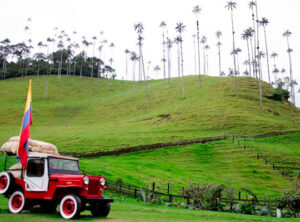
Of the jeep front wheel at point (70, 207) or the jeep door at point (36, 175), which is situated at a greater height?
the jeep door at point (36, 175)

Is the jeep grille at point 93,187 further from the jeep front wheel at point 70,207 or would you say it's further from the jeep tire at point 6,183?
the jeep tire at point 6,183

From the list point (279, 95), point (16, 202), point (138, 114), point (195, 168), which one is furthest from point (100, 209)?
point (279, 95)

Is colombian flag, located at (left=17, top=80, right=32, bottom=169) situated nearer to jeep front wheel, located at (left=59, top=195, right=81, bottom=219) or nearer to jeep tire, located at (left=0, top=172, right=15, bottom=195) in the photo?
jeep tire, located at (left=0, top=172, right=15, bottom=195)

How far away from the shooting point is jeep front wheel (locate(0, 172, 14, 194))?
1318 centimetres

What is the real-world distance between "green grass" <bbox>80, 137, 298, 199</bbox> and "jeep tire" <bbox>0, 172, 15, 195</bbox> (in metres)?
17.8

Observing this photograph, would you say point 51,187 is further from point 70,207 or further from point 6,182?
point 6,182

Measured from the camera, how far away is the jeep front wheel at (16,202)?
512 inches

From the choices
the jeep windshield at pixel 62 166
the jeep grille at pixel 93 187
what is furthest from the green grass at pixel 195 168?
the jeep grille at pixel 93 187

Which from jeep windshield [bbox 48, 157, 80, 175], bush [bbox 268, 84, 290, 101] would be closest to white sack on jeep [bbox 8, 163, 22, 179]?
jeep windshield [bbox 48, 157, 80, 175]

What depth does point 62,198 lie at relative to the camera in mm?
12578

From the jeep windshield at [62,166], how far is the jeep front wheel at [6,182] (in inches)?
73.8

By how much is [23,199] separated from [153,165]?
103 feet

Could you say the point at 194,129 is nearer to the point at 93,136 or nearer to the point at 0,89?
the point at 93,136

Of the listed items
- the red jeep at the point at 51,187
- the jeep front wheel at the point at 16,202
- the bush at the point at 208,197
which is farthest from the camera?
the bush at the point at 208,197
